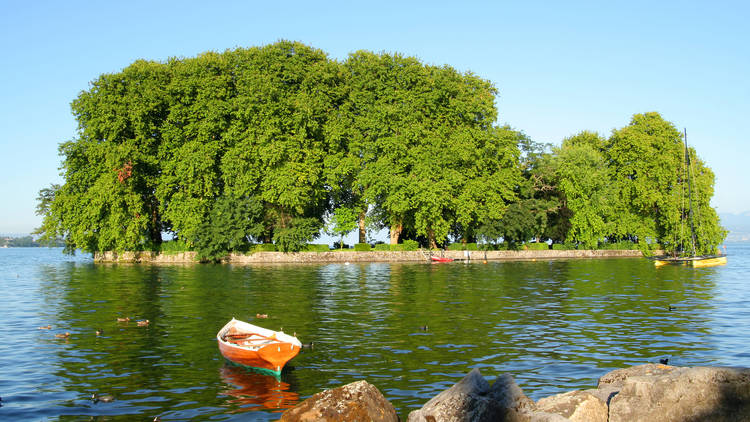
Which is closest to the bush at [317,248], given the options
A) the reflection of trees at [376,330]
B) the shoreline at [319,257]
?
the shoreline at [319,257]

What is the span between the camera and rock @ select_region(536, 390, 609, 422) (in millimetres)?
9633

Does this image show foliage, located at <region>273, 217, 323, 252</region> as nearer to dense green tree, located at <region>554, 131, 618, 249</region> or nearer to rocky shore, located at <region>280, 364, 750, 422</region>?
dense green tree, located at <region>554, 131, 618, 249</region>

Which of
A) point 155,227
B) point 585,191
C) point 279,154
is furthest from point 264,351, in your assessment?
point 585,191

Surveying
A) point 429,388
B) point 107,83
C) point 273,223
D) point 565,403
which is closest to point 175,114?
point 107,83

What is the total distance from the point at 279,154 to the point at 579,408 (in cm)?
5479

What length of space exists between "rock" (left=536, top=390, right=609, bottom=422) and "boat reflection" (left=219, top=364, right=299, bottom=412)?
20.5ft

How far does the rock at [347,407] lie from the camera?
10.9 meters

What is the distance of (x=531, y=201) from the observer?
244ft

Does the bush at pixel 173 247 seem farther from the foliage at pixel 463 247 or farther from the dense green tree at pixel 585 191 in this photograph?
the dense green tree at pixel 585 191

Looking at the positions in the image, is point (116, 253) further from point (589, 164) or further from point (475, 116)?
point (589, 164)

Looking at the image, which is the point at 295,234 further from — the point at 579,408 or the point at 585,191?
the point at 579,408

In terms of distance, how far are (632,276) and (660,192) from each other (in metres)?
36.2

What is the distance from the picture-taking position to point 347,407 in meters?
11.0

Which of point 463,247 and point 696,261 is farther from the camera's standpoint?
point 463,247
